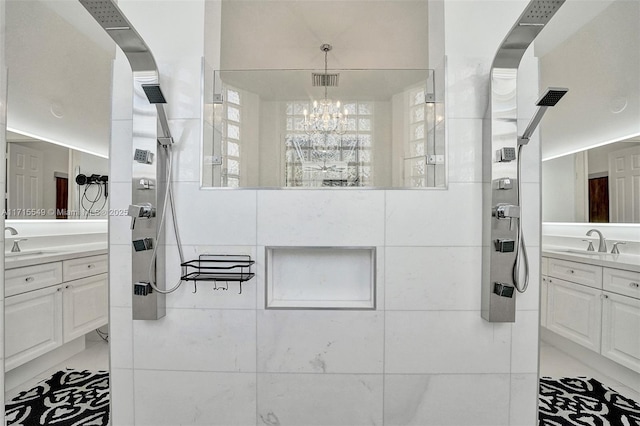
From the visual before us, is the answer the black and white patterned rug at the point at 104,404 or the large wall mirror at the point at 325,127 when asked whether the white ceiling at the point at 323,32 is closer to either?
the large wall mirror at the point at 325,127

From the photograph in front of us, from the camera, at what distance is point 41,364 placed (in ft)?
5.94

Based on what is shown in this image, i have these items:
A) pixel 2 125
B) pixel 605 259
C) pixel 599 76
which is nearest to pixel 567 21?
pixel 599 76

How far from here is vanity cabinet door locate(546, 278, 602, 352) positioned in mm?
1812

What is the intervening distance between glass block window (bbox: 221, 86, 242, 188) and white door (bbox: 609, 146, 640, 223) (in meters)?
2.62

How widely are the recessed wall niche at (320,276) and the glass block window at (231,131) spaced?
0.49 meters

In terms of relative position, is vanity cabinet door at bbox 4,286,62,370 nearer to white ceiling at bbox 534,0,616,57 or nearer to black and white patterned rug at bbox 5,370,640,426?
black and white patterned rug at bbox 5,370,640,426

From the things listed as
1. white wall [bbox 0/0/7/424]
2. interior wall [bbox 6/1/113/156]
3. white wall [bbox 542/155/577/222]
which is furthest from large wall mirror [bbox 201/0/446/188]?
white wall [bbox 542/155/577/222]

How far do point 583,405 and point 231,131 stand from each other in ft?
8.14

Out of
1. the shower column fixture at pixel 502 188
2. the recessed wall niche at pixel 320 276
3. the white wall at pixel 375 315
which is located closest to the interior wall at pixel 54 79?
the white wall at pixel 375 315

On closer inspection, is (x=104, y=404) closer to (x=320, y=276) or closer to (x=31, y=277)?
(x=31, y=277)

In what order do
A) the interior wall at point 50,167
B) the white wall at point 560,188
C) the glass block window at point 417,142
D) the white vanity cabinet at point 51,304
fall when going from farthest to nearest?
the white wall at point 560,188 < the interior wall at point 50,167 < the white vanity cabinet at point 51,304 < the glass block window at point 417,142

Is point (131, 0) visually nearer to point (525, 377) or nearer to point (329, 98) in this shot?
point (329, 98)

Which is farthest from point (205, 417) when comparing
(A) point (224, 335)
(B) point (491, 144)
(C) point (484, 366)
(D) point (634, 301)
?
(D) point (634, 301)

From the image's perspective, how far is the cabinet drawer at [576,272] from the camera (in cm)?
182
